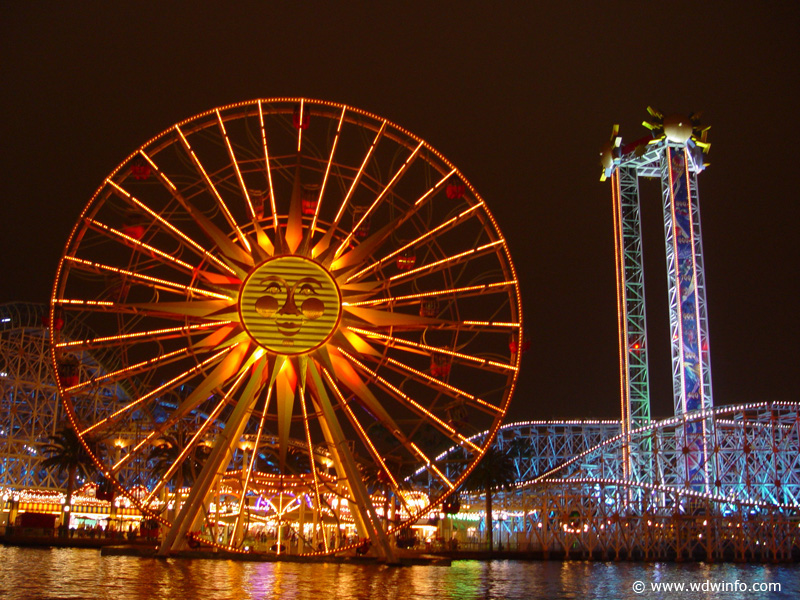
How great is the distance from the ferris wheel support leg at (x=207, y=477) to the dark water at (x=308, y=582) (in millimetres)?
700

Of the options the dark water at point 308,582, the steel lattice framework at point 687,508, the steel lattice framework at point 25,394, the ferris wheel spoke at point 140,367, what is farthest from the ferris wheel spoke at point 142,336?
the steel lattice framework at point 25,394

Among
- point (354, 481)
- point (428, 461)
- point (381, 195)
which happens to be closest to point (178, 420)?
point (354, 481)

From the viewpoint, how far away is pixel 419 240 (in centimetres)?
3119

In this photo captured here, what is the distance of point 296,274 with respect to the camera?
29000 mm

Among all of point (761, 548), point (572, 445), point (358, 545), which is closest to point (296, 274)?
point (358, 545)

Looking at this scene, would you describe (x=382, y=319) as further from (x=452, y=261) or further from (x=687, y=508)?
(x=687, y=508)

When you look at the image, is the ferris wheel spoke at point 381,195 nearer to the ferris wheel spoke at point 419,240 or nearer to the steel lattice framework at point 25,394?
the ferris wheel spoke at point 419,240

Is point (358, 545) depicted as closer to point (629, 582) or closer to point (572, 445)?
point (629, 582)

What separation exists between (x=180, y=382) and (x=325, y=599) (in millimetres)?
12522

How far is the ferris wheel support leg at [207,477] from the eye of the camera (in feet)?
92.7

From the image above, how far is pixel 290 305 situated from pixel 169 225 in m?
4.99

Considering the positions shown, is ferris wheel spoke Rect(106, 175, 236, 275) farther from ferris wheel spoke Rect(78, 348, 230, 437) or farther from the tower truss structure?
the tower truss structure

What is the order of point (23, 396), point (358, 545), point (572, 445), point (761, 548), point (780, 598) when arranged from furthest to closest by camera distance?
point (572, 445) → point (23, 396) → point (761, 548) → point (358, 545) → point (780, 598)

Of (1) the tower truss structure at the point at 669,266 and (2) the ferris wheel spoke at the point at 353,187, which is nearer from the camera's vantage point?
(2) the ferris wheel spoke at the point at 353,187
